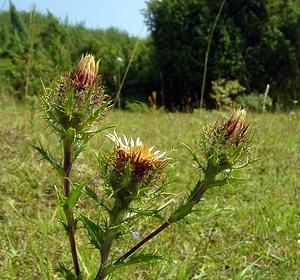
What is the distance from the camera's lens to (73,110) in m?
0.97

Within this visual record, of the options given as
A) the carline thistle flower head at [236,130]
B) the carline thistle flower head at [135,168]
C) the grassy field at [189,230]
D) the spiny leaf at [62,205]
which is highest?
the carline thistle flower head at [236,130]

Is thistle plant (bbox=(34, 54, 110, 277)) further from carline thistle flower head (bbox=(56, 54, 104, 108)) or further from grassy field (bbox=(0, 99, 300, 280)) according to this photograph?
grassy field (bbox=(0, 99, 300, 280))

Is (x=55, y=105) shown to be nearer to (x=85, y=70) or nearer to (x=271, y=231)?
(x=85, y=70)

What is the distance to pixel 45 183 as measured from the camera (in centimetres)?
257

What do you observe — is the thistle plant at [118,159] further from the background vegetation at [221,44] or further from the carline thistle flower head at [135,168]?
the background vegetation at [221,44]

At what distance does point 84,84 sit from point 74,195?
254 millimetres

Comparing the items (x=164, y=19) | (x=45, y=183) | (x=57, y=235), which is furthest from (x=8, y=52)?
(x=57, y=235)

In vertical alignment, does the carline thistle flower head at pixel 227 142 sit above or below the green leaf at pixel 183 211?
above

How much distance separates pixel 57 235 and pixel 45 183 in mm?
637

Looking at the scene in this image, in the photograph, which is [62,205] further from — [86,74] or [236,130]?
[236,130]

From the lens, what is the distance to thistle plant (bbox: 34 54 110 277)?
0.96 m

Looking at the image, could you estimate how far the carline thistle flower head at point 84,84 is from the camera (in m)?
0.98

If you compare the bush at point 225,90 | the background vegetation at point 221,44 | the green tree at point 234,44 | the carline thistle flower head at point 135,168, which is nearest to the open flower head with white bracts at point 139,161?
the carline thistle flower head at point 135,168

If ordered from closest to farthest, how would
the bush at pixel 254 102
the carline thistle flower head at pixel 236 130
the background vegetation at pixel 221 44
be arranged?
the carline thistle flower head at pixel 236 130 < the bush at pixel 254 102 < the background vegetation at pixel 221 44
